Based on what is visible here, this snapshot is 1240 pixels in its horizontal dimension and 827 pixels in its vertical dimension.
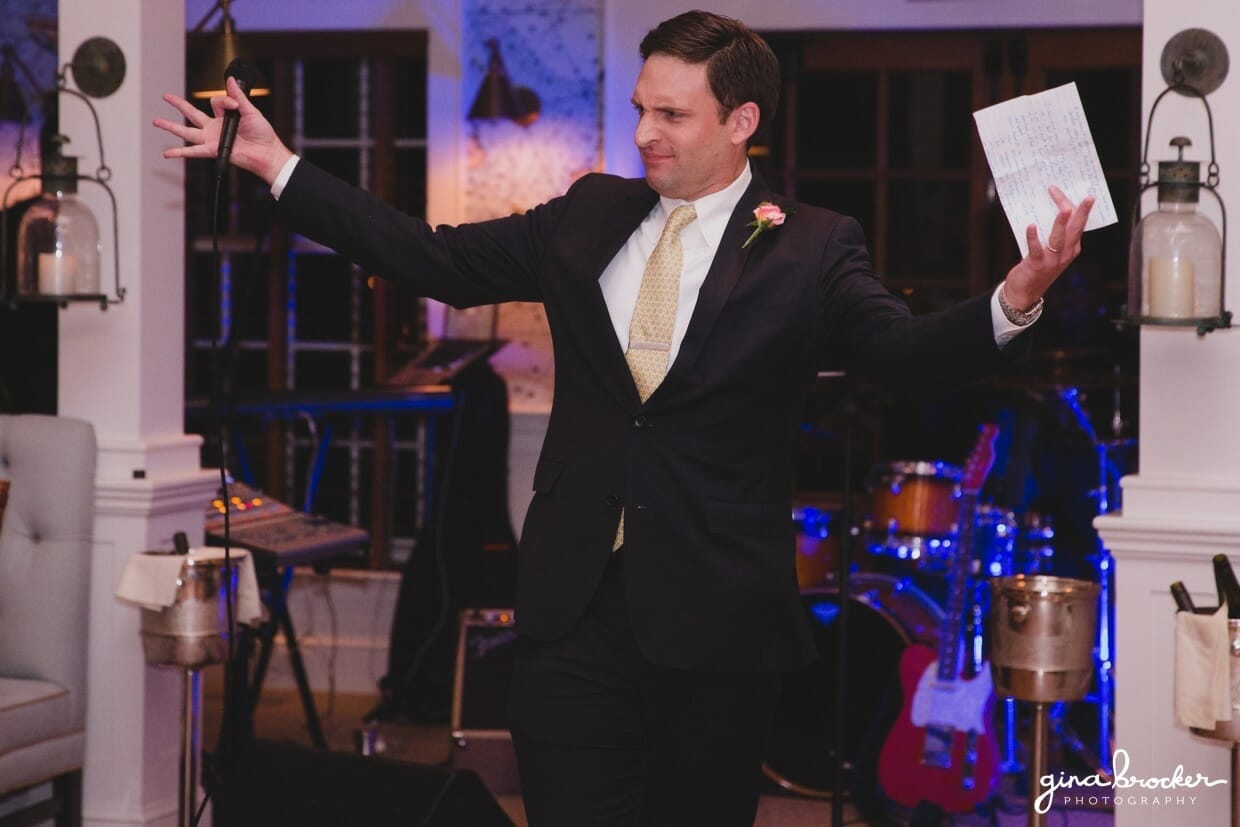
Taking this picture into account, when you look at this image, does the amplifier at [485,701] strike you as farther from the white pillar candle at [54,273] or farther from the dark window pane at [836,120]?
the dark window pane at [836,120]

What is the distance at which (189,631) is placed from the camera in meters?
3.30

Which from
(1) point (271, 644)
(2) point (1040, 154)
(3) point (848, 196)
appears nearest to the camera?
(2) point (1040, 154)

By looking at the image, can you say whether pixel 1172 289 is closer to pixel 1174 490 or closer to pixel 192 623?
pixel 1174 490

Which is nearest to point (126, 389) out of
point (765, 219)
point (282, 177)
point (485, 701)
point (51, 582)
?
point (51, 582)

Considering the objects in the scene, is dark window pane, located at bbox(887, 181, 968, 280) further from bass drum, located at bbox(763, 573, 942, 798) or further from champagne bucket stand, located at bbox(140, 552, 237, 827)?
champagne bucket stand, located at bbox(140, 552, 237, 827)

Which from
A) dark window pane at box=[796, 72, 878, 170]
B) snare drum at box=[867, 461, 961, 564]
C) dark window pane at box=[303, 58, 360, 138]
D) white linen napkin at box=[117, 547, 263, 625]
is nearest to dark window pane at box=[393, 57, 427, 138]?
dark window pane at box=[303, 58, 360, 138]

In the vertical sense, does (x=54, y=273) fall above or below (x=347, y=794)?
above

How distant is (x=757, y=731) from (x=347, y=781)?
3.95ft

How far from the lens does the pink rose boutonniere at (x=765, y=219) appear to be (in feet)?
7.13

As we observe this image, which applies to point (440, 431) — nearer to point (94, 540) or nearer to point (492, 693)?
point (492, 693)

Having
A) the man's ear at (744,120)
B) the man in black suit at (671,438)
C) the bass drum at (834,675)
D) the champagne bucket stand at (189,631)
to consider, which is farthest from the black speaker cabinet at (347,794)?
the bass drum at (834,675)

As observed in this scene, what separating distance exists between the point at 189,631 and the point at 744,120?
180 cm

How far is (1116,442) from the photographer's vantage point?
5008 millimetres

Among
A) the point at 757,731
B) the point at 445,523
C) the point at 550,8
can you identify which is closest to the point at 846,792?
the point at 445,523
